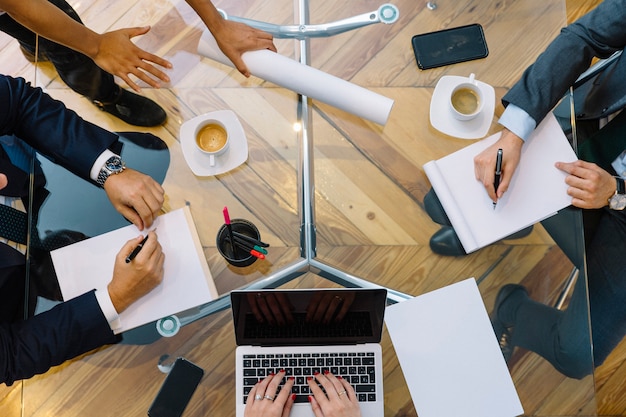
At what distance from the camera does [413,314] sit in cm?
118

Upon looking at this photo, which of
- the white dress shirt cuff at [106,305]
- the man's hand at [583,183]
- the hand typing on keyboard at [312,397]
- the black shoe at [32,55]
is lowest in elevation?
the hand typing on keyboard at [312,397]

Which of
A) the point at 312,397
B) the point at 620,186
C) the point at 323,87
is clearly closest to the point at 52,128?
→ the point at 323,87

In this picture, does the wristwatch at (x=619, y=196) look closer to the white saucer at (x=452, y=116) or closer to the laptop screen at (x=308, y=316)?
the white saucer at (x=452, y=116)

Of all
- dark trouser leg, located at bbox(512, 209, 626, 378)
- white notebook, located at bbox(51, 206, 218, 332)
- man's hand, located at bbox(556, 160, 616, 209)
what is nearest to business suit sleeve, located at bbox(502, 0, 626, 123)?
man's hand, located at bbox(556, 160, 616, 209)

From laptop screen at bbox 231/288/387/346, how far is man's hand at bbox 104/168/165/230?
0.32 metres

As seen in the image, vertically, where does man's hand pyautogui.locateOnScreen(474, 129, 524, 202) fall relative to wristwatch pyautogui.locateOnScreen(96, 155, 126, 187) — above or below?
below

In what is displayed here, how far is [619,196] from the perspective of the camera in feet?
4.17

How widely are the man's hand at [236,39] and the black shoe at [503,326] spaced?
828 millimetres

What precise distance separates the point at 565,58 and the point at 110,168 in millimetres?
1128

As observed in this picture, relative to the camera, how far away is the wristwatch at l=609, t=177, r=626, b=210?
126 centimetres

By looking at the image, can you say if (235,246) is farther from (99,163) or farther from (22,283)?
(22,283)

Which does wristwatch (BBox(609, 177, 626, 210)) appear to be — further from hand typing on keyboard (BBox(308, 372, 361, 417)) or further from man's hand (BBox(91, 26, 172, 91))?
man's hand (BBox(91, 26, 172, 91))

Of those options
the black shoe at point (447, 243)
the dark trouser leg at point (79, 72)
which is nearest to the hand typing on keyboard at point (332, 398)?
the black shoe at point (447, 243)

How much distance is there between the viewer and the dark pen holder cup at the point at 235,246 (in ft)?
3.97
